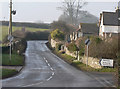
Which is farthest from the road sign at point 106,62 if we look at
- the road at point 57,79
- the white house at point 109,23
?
the white house at point 109,23

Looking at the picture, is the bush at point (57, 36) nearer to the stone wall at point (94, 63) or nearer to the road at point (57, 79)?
the stone wall at point (94, 63)

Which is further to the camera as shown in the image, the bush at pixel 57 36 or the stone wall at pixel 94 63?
the bush at pixel 57 36

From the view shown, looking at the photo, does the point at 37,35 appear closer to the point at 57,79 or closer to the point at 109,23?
the point at 109,23

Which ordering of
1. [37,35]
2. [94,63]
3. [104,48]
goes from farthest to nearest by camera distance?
[37,35] < [94,63] < [104,48]

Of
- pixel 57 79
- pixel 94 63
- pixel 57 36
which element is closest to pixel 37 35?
pixel 57 36

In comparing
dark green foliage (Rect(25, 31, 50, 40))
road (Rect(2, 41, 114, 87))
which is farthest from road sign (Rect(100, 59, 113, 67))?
dark green foliage (Rect(25, 31, 50, 40))

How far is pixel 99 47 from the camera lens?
2419 cm

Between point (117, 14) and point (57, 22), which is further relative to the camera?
point (57, 22)

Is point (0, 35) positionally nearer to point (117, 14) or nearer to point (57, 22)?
point (57, 22)

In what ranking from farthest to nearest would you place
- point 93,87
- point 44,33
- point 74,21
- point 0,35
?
point 44,33 < point 74,21 < point 0,35 < point 93,87

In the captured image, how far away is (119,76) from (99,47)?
41.4 feet

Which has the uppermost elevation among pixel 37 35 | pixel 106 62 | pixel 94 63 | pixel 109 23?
pixel 109 23

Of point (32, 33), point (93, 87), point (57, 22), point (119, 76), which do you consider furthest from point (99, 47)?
point (32, 33)

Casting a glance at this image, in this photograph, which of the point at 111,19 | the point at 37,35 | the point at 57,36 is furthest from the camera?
the point at 37,35
